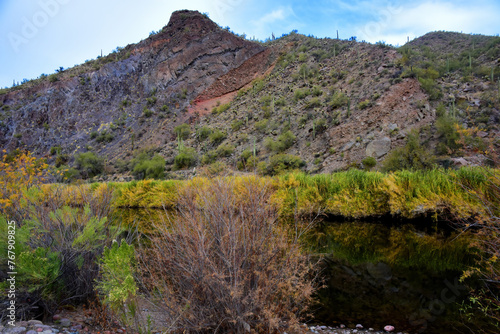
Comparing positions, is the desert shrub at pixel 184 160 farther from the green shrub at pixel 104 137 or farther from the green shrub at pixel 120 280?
the green shrub at pixel 120 280

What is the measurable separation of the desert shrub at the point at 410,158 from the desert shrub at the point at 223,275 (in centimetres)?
1444

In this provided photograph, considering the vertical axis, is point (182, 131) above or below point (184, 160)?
above

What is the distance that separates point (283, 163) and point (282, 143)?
126 inches

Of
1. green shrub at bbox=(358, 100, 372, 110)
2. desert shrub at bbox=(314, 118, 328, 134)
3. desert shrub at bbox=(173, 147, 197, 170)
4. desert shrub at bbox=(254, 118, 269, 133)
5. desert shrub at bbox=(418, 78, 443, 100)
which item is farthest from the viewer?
desert shrub at bbox=(173, 147, 197, 170)

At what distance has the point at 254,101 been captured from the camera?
34656 mm

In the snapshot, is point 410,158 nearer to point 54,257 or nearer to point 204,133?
point 54,257

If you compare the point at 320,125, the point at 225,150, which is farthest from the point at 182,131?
the point at 320,125

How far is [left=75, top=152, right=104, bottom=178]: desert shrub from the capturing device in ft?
105

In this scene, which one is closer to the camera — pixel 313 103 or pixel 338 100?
pixel 338 100

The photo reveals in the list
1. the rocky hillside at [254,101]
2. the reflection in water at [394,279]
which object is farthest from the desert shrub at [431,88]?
the reflection in water at [394,279]

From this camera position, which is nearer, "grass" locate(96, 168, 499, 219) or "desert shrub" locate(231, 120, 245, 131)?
"grass" locate(96, 168, 499, 219)

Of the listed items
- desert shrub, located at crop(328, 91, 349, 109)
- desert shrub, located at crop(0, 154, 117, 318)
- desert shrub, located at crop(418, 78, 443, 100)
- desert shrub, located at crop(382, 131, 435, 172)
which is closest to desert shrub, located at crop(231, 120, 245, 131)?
desert shrub, located at crop(328, 91, 349, 109)

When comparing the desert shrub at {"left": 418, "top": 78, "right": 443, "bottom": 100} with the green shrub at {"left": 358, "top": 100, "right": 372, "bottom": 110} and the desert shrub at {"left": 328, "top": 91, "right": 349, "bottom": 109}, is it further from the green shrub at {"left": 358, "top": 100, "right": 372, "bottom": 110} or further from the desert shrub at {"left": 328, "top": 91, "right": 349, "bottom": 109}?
the desert shrub at {"left": 328, "top": 91, "right": 349, "bottom": 109}

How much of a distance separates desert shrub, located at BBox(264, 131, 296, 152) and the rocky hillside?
91 mm
